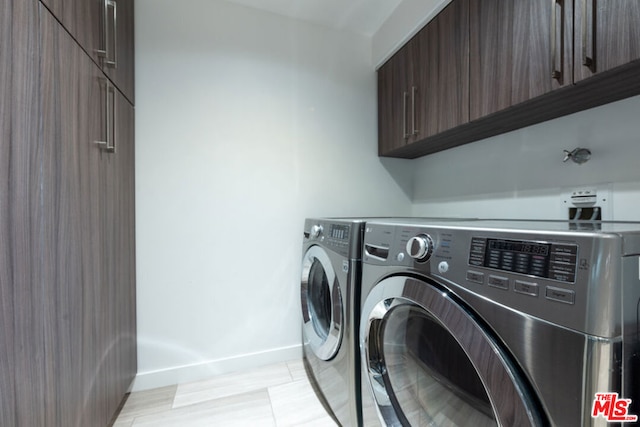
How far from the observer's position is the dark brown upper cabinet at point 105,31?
0.88 m

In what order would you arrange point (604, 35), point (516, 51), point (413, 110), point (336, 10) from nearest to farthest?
point (604, 35) < point (516, 51) < point (413, 110) < point (336, 10)

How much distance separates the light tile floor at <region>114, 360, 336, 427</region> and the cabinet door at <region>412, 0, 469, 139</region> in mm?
1519

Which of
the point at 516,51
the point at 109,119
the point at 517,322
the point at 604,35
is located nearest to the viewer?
the point at 517,322

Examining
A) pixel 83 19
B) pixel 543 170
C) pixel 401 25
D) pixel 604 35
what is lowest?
pixel 543 170

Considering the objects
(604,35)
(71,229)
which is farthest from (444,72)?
(71,229)

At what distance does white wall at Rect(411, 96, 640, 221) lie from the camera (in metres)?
1.02

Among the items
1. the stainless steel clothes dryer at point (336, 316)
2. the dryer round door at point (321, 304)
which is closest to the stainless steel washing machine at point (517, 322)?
the stainless steel clothes dryer at point (336, 316)

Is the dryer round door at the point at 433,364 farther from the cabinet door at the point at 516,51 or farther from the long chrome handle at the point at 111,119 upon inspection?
the long chrome handle at the point at 111,119

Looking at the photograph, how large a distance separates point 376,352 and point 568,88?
107 cm

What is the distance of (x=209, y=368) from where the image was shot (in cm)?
161

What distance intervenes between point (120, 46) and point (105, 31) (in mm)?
186

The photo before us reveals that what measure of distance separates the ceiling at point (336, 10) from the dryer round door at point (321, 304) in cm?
146

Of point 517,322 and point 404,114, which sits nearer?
point 517,322

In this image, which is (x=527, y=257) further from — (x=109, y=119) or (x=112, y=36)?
(x=112, y=36)
